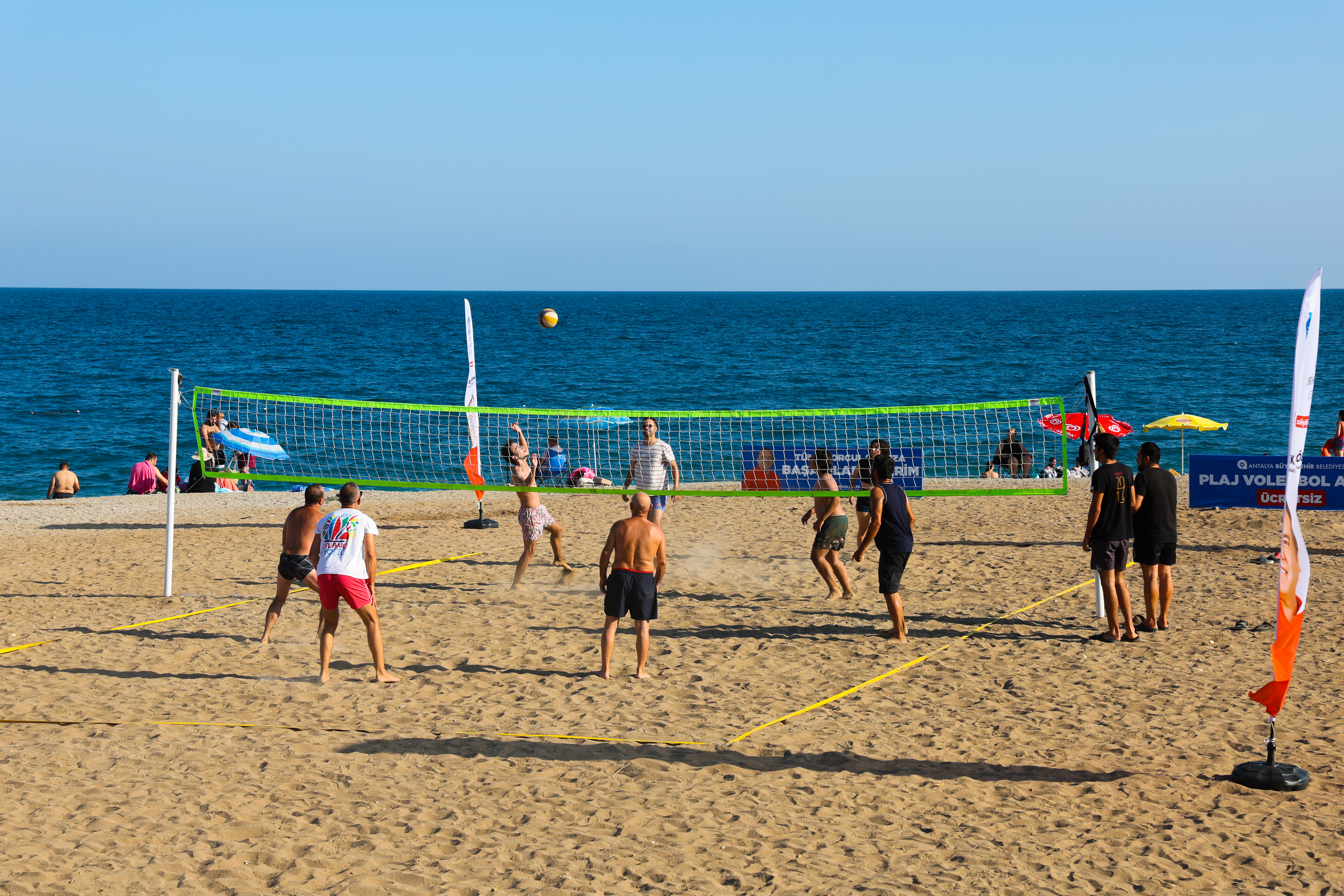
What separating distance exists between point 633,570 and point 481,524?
7.73m

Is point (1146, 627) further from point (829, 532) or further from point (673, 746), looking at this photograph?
point (673, 746)

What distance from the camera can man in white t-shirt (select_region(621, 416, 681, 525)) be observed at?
36.4 ft

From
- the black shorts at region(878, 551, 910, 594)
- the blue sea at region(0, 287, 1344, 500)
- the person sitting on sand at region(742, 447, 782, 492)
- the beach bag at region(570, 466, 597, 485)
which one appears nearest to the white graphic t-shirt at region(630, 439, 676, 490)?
the person sitting on sand at region(742, 447, 782, 492)

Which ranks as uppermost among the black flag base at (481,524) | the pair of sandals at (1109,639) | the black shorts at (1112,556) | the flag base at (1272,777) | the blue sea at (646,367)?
the blue sea at (646,367)

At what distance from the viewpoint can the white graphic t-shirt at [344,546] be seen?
7934mm

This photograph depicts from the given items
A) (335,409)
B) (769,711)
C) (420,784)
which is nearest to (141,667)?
(420,784)

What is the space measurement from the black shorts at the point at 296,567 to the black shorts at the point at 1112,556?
6.35 metres

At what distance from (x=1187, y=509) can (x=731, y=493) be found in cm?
830

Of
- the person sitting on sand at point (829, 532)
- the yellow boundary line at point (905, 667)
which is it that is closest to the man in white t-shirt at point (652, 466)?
the person sitting on sand at point (829, 532)

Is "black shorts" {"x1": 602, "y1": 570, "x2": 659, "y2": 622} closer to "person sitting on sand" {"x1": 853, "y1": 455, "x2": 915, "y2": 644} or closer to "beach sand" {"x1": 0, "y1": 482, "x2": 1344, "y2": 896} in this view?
"beach sand" {"x1": 0, "y1": 482, "x2": 1344, "y2": 896}

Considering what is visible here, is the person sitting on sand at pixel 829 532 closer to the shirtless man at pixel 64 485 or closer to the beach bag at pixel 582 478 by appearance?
the beach bag at pixel 582 478

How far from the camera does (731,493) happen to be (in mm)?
10539

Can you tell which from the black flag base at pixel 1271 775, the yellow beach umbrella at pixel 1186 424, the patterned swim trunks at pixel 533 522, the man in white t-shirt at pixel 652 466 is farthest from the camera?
the yellow beach umbrella at pixel 1186 424

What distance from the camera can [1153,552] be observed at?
9.12 metres
